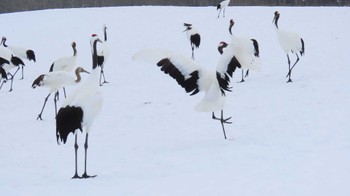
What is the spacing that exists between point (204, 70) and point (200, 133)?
1.55 meters

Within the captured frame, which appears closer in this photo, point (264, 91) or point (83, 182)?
point (83, 182)

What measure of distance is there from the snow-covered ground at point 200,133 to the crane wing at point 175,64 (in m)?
0.97

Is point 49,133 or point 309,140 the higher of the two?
point 309,140

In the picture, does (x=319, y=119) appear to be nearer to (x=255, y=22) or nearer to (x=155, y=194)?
(x=155, y=194)

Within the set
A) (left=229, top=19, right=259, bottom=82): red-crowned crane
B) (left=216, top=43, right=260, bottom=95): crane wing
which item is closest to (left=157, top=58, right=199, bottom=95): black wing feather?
(left=216, top=43, right=260, bottom=95): crane wing

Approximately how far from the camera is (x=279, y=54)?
17.4 metres

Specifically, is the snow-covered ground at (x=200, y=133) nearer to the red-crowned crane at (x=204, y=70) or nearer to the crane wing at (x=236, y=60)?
the red-crowned crane at (x=204, y=70)

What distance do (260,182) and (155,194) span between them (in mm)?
1039

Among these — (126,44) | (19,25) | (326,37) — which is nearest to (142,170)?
(326,37)

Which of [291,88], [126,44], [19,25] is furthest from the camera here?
[19,25]

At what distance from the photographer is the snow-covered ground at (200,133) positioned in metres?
6.05

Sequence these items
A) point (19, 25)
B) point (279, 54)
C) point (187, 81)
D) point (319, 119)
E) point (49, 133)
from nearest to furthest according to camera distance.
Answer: point (187, 81) → point (319, 119) → point (49, 133) → point (279, 54) → point (19, 25)

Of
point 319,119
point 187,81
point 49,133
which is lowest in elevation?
point 49,133

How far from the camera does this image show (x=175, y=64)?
26.1 feet
